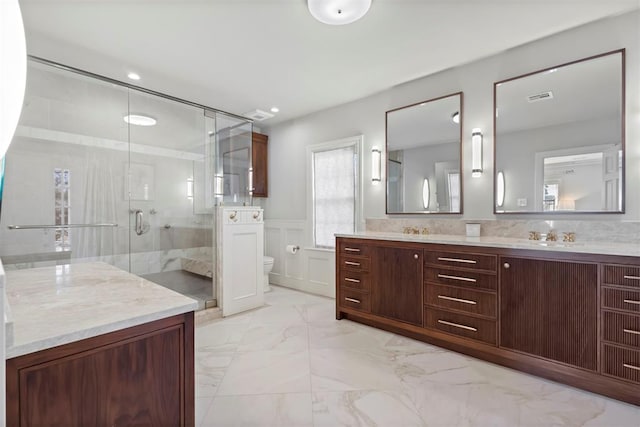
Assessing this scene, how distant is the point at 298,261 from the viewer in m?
4.27

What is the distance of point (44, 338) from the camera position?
78 cm

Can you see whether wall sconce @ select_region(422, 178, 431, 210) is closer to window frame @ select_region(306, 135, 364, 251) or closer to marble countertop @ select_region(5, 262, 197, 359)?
window frame @ select_region(306, 135, 364, 251)

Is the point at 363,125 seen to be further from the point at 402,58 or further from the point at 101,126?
the point at 101,126

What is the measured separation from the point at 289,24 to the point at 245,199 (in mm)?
2047

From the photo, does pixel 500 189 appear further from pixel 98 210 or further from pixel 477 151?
pixel 98 210

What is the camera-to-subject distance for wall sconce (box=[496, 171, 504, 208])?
2.59 metres

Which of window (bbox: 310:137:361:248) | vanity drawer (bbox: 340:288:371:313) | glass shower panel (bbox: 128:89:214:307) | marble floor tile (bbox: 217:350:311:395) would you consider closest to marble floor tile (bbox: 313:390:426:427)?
marble floor tile (bbox: 217:350:311:395)

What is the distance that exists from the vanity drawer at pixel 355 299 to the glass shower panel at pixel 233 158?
163 cm

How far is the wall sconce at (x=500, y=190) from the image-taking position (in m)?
2.59

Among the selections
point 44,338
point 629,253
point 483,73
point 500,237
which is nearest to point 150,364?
point 44,338

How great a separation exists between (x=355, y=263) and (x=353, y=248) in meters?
0.15

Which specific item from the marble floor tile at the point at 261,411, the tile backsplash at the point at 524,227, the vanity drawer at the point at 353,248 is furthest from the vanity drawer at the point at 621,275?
the marble floor tile at the point at 261,411

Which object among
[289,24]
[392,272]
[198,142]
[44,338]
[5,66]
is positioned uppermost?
[289,24]

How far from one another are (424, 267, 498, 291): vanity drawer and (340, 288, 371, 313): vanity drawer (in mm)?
670
